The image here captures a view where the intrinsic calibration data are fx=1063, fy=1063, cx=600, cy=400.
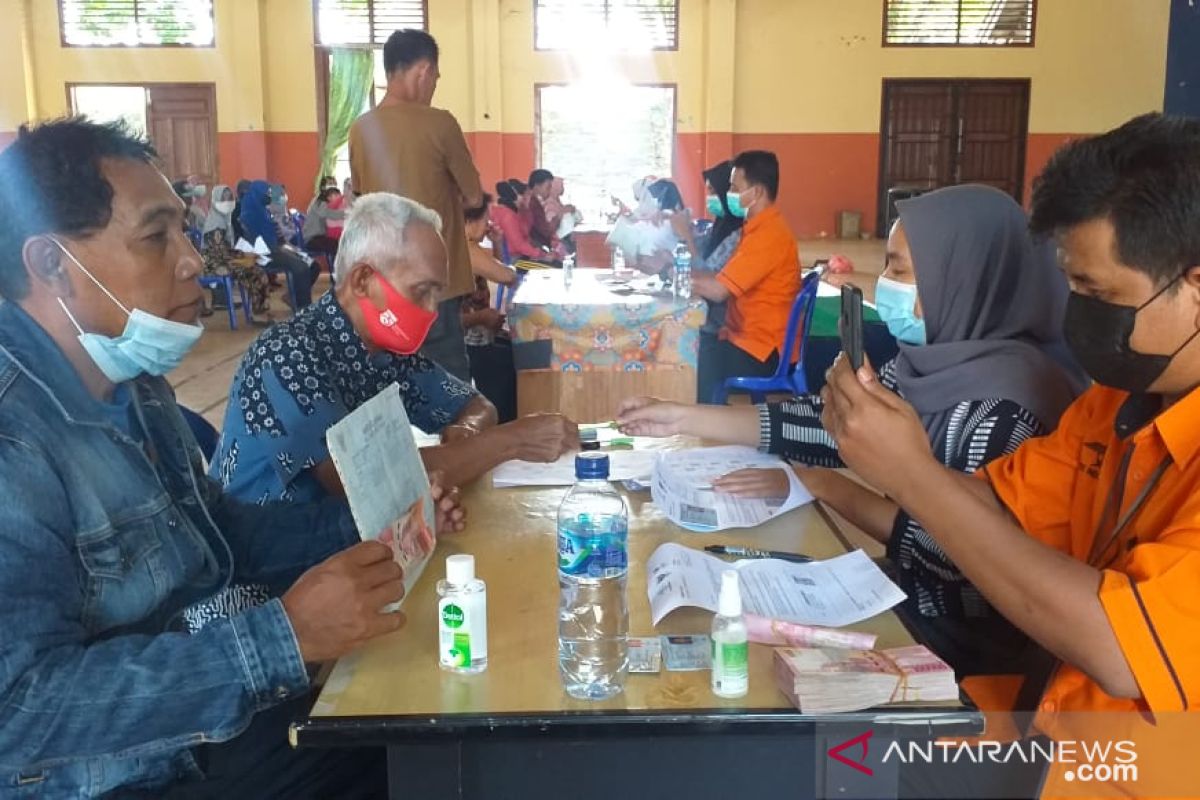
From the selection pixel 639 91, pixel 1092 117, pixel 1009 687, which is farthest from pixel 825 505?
pixel 1092 117

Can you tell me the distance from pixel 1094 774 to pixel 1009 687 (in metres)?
0.40

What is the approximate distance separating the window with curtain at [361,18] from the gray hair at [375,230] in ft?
38.3

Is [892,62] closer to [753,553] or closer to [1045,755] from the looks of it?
[753,553]

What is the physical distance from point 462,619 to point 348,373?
3.24ft

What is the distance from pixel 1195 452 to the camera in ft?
4.11

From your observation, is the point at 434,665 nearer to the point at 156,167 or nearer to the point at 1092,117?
the point at 156,167

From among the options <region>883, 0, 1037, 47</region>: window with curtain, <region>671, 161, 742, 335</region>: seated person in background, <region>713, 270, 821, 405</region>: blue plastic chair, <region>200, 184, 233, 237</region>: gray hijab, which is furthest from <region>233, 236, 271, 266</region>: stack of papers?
Answer: <region>883, 0, 1037, 47</region>: window with curtain

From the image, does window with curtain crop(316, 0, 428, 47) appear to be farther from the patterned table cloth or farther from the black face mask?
the black face mask

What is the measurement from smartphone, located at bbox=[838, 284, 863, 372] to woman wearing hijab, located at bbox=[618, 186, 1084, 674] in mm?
539

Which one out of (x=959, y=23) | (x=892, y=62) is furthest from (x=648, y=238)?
(x=959, y=23)

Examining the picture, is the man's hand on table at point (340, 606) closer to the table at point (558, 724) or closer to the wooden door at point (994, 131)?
the table at point (558, 724)

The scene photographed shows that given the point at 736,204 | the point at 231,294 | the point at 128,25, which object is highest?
the point at 128,25

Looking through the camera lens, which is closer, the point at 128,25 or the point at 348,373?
the point at 348,373

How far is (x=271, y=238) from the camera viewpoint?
9.09 m
